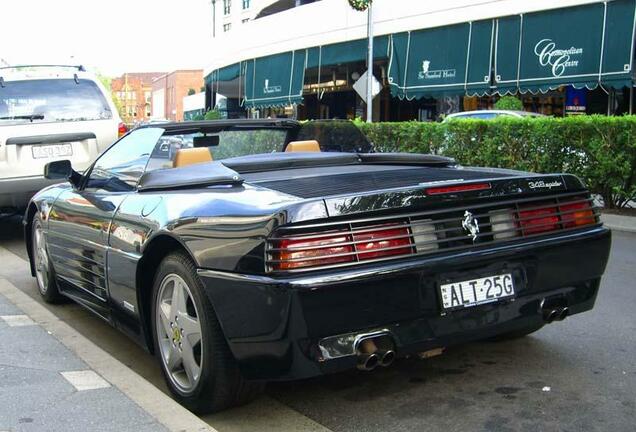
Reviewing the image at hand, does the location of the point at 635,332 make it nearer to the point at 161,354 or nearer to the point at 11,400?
the point at 161,354

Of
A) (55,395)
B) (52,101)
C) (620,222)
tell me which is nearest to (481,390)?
(55,395)

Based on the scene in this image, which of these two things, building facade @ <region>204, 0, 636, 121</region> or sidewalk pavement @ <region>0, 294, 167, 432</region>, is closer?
sidewalk pavement @ <region>0, 294, 167, 432</region>

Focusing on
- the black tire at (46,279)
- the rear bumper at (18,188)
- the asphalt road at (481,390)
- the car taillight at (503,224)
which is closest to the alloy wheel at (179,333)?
the asphalt road at (481,390)

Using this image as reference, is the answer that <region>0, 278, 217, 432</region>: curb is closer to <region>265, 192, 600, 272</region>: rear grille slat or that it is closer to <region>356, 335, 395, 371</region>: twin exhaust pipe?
<region>356, 335, 395, 371</region>: twin exhaust pipe

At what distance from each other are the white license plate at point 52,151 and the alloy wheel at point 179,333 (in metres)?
5.36

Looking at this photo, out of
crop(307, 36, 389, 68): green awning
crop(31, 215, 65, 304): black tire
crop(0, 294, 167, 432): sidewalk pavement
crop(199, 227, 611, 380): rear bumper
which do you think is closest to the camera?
crop(199, 227, 611, 380): rear bumper

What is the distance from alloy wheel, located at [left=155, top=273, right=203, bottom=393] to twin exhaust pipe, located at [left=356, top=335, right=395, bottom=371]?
80cm

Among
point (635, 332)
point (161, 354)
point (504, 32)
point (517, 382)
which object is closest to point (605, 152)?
point (635, 332)

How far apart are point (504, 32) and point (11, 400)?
1887cm

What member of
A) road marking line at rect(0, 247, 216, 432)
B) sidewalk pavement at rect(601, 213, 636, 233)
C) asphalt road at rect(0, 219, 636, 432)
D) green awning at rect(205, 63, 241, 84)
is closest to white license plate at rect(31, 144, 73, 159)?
road marking line at rect(0, 247, 216, 432)

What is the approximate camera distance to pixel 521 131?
1116cm

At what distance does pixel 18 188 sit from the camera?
8.27 metres

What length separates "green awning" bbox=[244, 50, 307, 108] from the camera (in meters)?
28.2

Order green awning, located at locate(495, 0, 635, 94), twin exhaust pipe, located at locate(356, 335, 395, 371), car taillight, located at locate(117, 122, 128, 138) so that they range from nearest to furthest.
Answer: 1. twin exhaust pipe, located at locate(356, 335, 395, 371)
2. car taillight, located at locate(117, 122, 128, 138)
3. green awning, located at locate(495, 0, 635, 94)
